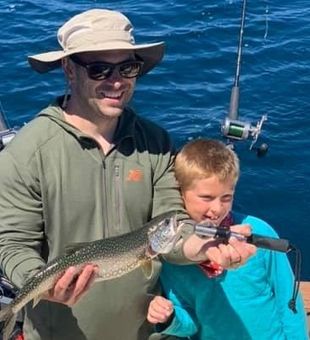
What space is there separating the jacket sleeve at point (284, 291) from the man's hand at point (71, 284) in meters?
1.07

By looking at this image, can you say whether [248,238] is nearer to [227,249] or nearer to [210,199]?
[227,249]

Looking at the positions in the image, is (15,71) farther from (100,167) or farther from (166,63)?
(100,167)

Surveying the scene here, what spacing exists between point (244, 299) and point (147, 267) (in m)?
0.61

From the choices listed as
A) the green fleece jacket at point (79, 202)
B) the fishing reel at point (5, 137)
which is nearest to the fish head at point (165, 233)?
the green fleece jacket at point (79, 202)

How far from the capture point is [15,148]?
12.1 feet

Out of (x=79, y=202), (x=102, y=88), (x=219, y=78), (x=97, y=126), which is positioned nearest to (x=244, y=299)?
(x=79, y=202)

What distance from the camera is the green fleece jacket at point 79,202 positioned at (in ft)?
11.9

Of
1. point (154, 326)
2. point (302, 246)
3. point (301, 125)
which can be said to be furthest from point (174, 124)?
point (154, 326)

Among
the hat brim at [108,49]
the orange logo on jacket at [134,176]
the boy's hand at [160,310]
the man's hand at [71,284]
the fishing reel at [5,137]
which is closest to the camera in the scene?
the man's hand at [71,284]

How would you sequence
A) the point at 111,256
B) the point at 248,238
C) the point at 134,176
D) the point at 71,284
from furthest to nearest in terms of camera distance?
the point at 134,176
the point at 111,256
the point at 248,238
the point at 71,284

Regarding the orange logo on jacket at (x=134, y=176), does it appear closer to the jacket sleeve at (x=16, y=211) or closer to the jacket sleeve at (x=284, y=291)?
the jacket sleeve at (x=16, y=211)

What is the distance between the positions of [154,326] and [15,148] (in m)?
1.34

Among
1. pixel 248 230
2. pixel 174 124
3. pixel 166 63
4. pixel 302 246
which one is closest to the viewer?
pixel 248 230

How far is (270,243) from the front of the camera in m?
3.45
